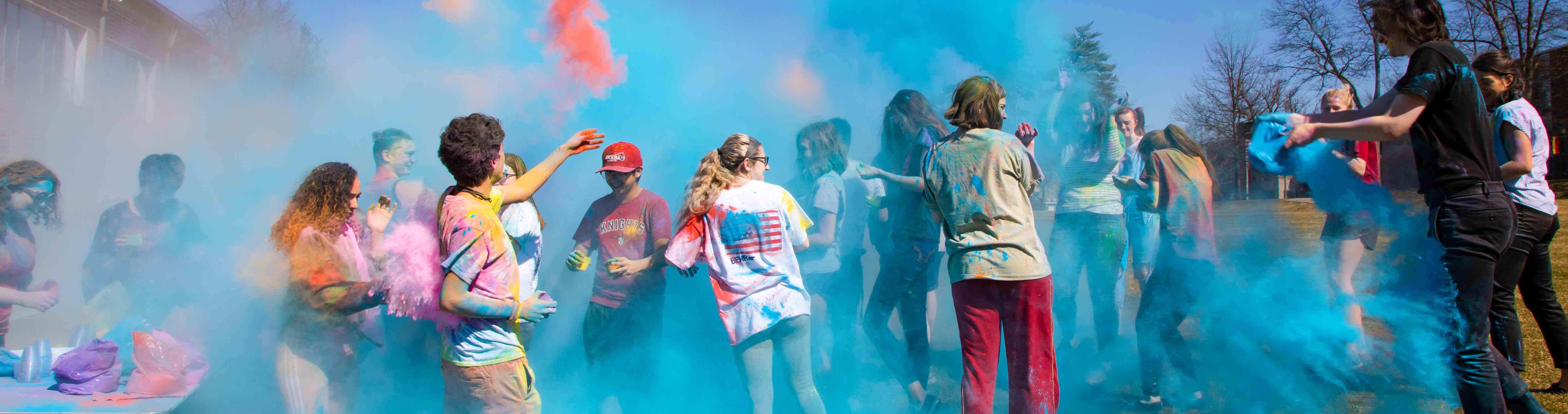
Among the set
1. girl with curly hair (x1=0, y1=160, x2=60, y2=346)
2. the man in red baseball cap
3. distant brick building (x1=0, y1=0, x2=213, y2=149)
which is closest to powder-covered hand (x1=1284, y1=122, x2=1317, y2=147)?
the man in red baseball cap

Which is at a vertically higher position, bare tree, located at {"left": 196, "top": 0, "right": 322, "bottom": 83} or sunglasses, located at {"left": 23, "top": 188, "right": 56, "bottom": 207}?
bare tree, located at {"left": 196, "top": 0, "right": 322, "bottom": 83}

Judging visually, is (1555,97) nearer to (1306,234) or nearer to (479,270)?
(1306,234)

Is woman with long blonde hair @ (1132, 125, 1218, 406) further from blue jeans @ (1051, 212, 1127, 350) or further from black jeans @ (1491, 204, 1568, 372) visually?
black jeans @ (1491, 204, 1568, 372)

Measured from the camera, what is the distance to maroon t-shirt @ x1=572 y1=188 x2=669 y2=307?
11.0 ft

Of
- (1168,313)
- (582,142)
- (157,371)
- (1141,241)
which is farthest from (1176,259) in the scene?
(157,371)

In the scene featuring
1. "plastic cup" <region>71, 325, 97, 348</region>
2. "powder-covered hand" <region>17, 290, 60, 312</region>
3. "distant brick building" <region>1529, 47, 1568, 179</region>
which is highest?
"distant brick building" <region>1529, 47, 1568, 179</region>

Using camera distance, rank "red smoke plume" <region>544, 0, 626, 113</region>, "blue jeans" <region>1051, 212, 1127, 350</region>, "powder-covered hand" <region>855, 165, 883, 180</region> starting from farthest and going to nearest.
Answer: "red smoke plume" <region>544, 0, 626, 113</region>, "blue jeans" <region>1051, 212, 1127, 350</region>, "powder-covered hand" <region>855, 165, 883, 180</region>

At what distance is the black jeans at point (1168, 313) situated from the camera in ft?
10.5

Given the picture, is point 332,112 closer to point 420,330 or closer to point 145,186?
point 145,186

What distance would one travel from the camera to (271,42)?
380 centimetres

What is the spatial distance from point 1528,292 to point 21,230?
667cm

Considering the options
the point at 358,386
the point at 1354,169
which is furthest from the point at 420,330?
the point at 1354,169

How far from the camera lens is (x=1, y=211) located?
11.7 feet

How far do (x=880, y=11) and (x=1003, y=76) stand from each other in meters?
0.68
